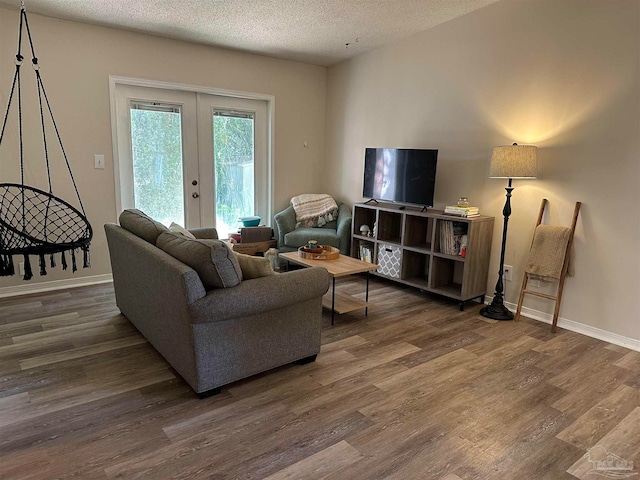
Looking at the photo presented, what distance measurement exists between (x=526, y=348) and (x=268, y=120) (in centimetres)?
373

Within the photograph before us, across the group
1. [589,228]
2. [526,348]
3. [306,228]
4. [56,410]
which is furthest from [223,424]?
[306,228]

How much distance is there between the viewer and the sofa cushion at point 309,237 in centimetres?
472

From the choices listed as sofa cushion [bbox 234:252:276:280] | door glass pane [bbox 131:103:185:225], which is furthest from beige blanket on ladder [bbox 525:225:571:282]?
door glass pane [bbox 131:103:185:225]

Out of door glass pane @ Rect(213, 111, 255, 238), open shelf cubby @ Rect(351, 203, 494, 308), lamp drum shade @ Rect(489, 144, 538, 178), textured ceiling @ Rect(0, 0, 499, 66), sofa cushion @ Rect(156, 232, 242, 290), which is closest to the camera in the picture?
sofa cushion @ Rect(156, 232, 242, 290)

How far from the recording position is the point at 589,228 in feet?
10.2

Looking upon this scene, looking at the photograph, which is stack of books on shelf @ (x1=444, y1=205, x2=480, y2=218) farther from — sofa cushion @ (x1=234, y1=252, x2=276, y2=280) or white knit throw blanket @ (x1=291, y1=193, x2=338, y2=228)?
sofa cushion @ (x1=234, y1=252, x2=276, y2=280)

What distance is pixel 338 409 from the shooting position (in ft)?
7.09

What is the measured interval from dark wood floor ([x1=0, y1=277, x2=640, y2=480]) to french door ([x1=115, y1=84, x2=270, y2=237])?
1724mm

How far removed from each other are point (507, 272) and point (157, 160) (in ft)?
11.9

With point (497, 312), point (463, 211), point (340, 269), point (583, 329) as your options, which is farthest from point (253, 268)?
point (583, 329)

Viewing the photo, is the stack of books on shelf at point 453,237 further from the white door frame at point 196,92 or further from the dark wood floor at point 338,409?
the white door frame at point 196,92

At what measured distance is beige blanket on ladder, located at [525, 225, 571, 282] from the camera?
3.17 metres

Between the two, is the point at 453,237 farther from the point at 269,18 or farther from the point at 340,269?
the point at 269,18

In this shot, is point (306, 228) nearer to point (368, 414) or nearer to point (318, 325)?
point (318, 325)
